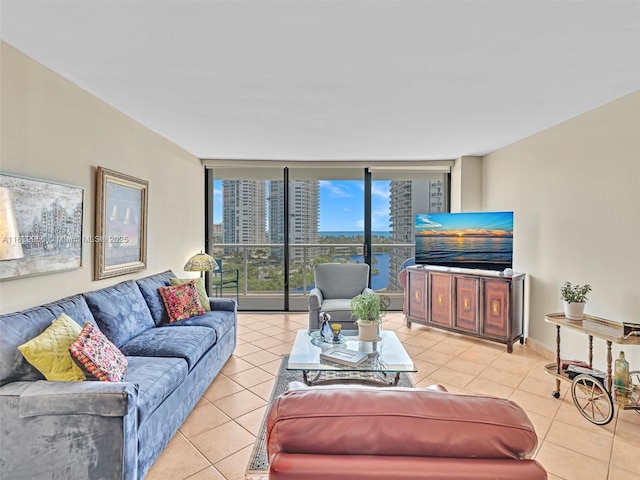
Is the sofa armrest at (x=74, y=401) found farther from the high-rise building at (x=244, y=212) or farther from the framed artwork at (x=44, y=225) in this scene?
the high-rise building at (x=244, y=212)

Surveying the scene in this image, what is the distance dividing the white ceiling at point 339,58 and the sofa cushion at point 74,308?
5.13 feet

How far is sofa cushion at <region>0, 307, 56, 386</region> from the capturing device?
5.60ft

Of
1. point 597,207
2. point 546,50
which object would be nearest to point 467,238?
point 597,207

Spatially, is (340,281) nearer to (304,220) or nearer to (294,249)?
(294,249)

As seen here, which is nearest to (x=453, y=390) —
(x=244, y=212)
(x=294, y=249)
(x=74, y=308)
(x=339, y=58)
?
(x=339, y=58)

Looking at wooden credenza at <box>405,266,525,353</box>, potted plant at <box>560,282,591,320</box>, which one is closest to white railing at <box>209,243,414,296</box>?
wooden credenza at <box>405,266,525,353</box>

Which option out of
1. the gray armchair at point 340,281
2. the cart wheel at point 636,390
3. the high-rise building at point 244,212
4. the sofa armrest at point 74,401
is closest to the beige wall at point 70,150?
the sofa armrest at point 74,401

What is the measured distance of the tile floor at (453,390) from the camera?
6.39 feet

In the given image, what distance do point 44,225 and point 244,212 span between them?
3.37 meters

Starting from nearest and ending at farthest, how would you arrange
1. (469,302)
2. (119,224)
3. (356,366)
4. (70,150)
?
1. (356,366)
2. (70,150)
3. (119,224)
4. (469,302)

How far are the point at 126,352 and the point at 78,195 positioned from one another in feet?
4.02

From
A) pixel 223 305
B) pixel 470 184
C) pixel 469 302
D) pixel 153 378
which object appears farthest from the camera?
pixel 470 184

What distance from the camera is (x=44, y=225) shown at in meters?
2.18

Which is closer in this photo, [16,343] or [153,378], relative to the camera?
[16,343]
